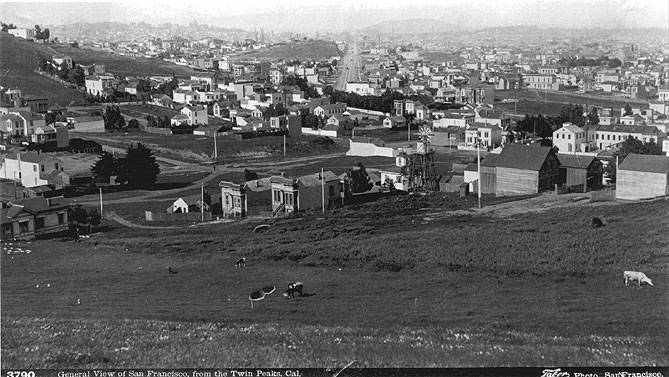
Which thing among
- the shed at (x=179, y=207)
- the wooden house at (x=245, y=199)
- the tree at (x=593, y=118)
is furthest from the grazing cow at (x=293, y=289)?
the tree at (x=593, y=118)

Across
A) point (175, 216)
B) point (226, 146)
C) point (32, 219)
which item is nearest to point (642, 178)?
point (175, 216)

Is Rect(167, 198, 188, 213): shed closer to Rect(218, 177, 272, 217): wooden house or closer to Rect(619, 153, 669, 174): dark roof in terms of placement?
Rect(218, 177, 272, 217): wooden house

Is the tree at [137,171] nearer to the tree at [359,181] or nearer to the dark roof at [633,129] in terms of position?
the tree at [359,181]

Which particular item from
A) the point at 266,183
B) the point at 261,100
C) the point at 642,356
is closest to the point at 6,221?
the point at 266,183

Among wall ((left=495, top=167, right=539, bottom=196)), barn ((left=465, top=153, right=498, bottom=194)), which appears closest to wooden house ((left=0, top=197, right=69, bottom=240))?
barn ((left=465, top=153, right=498, bottom=194))

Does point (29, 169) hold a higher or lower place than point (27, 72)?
lower

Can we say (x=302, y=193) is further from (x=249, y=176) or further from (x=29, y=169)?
(x=29, y=169)

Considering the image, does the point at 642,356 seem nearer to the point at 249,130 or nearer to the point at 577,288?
the point at 577,288
